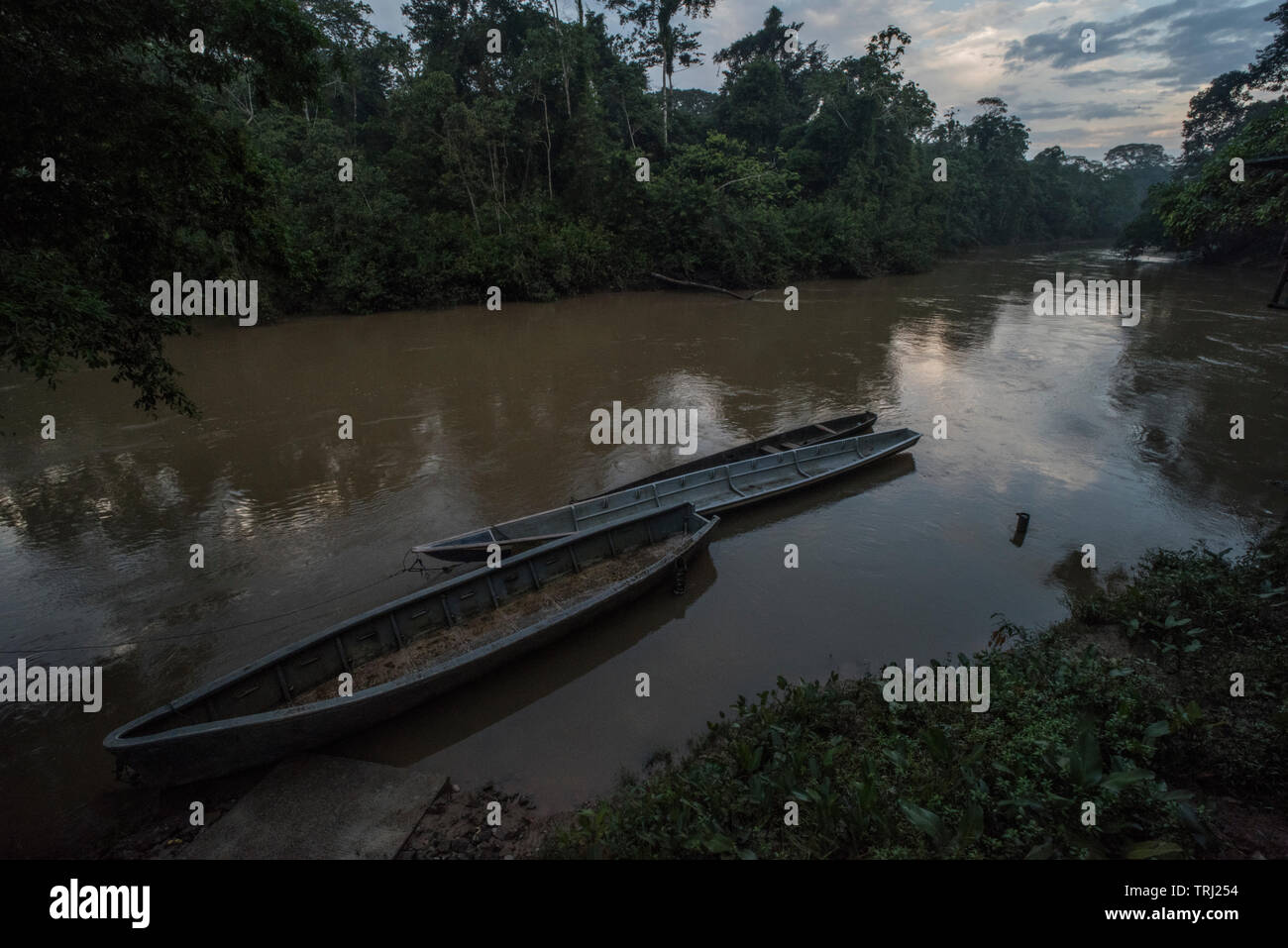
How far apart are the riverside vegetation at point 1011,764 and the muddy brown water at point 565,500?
1136mm

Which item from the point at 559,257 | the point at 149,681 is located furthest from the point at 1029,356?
the point at 149,681

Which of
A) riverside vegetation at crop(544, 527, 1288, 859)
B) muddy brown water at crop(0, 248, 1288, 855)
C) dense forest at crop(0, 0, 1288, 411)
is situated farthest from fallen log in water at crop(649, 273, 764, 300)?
riverside vegetation at crop(544, 527, 1288, 859)

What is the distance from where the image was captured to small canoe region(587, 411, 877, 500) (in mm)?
10312

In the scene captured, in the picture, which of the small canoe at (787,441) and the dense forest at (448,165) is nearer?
the dense forest at (448,165)

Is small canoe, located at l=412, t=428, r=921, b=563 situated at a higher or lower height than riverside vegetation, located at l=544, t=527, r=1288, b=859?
higher

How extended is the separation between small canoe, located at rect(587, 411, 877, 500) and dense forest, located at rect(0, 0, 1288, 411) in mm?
5546

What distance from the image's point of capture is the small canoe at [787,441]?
10.3 metres

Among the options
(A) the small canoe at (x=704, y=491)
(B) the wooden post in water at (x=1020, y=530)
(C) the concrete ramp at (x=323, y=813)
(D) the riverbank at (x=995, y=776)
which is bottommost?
(C) the concrete ramp at (x=323, y=813)

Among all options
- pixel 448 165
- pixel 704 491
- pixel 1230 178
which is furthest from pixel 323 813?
pixel 448 165

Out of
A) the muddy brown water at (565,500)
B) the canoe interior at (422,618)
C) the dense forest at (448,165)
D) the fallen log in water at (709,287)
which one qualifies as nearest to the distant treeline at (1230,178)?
the dense forest at (448,165)

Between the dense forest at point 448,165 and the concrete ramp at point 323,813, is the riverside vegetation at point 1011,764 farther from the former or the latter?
the dense forest at point 448,165

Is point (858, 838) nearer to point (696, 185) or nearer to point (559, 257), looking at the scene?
point (559, 257)

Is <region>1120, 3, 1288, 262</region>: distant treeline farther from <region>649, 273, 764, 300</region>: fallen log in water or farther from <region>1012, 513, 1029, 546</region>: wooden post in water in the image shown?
<region>649, 273, 764, 300</region>: fallen log in water
